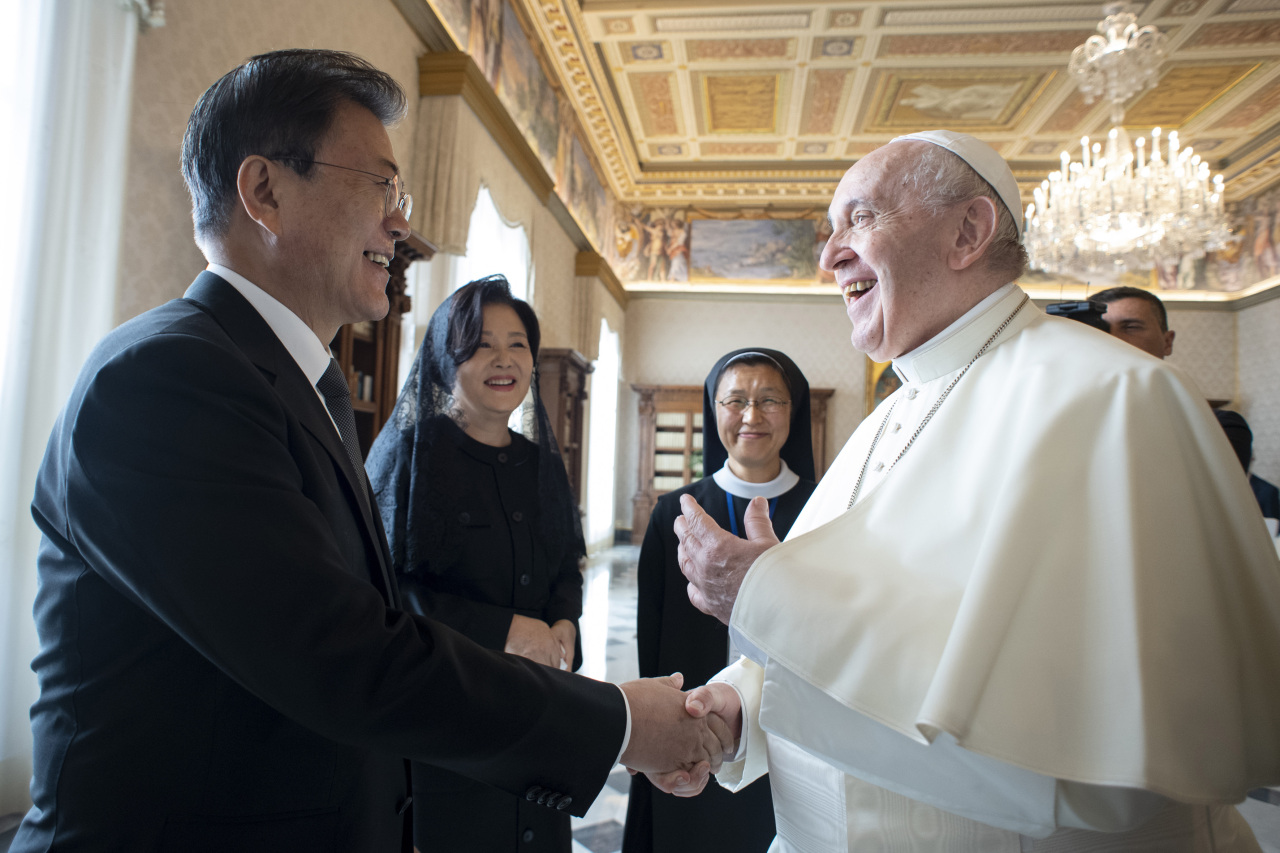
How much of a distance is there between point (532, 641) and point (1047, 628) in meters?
1.45

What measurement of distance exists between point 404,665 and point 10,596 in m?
2.60

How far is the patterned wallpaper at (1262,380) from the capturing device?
13.1m

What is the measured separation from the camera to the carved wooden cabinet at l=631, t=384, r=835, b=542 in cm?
1498

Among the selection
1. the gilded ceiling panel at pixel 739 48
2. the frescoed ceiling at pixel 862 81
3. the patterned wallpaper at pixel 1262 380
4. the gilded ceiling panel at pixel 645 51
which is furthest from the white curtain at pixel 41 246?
the patterned wallpaper at pixel 1262 380

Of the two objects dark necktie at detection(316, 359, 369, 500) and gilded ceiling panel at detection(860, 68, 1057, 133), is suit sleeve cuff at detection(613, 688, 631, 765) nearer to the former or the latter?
dark necktie at detection(316, 359, 369, 500)

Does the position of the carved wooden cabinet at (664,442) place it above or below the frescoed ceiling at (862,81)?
below

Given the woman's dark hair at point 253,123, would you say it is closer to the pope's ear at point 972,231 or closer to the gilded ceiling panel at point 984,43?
the pope's ear at point 972,231

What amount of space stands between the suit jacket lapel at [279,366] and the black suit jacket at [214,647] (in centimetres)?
3

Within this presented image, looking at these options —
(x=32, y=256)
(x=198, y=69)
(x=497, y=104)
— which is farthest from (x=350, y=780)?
(x=497, y=104)

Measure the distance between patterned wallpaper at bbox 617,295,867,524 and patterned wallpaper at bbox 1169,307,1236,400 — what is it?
6.13 metres

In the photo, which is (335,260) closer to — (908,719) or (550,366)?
(908,719)

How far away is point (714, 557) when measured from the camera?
4.63ft

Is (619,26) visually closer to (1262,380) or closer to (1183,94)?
(1183,94)

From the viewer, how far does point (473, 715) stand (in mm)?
1101
